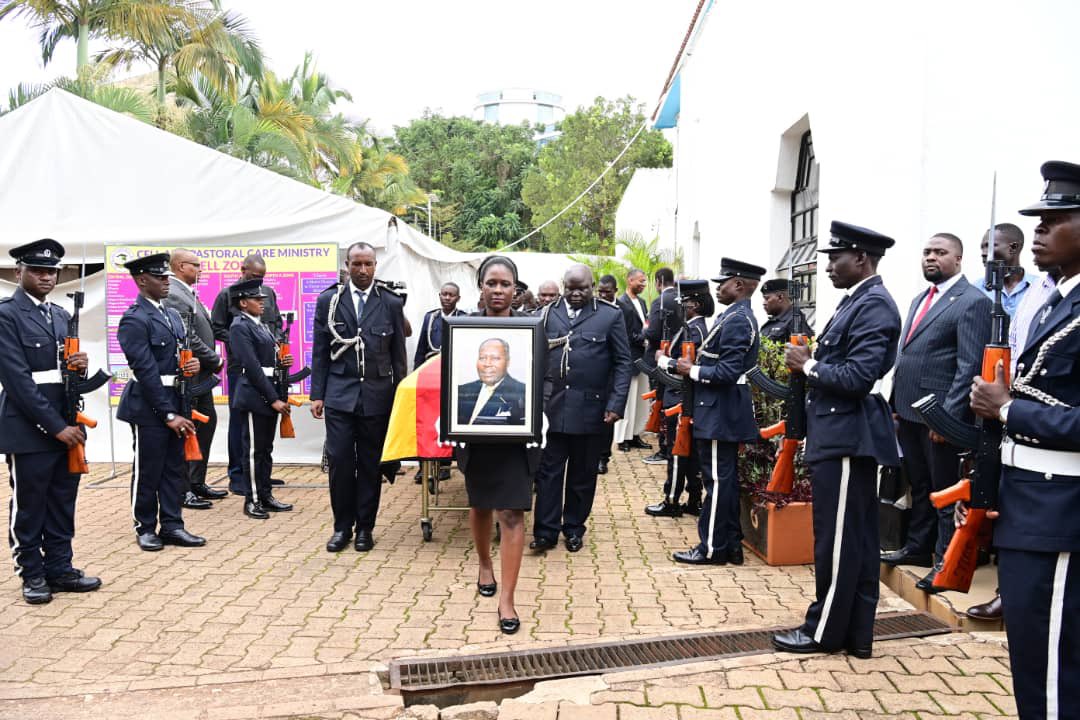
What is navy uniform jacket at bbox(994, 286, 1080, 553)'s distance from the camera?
266cm

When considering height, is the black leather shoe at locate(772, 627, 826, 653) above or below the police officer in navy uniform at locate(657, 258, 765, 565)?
below

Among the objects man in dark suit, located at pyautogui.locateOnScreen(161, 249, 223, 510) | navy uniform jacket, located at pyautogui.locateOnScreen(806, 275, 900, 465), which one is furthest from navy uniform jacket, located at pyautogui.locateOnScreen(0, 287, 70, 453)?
navy uniform jacket, located at pyautogui.locateOnScreen(806, 275, 900, 465)

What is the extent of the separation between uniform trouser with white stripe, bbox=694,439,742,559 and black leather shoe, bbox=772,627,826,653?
5.09ft

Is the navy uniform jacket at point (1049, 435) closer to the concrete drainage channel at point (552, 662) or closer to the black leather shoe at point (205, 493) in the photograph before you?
the concrete drainage channel at point (552, 662)

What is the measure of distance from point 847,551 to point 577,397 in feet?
8.30

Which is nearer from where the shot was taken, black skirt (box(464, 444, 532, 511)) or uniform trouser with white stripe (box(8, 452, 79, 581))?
black skirt (box(464, 444, 532, 511))

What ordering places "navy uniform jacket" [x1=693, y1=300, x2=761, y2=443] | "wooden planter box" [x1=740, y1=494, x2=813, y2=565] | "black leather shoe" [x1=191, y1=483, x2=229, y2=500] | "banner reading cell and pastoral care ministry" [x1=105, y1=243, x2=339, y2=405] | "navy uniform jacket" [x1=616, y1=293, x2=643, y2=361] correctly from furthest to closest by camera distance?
"navy uniform jacket" [x1=616, y1=293, x2=643, y2=361]
"banner reading cell and pastoral care ministry" [x1=105, y1=243, x2=339, y2=405]
"black leather shoe" [x1=191, y1=483, x2=229, y2=500]
"wooden planter box" [x1=740, y1=494, x2=813, y2=565]
"navy uniform jacket" [x1=693, y1=300, x2=761, y2=443]

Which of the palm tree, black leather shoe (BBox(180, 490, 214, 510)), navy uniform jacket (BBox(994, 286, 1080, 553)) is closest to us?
navy uniform jacket (BBox(994, 286, 1080, 553))

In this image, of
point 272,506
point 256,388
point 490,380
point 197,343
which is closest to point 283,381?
point 256,388

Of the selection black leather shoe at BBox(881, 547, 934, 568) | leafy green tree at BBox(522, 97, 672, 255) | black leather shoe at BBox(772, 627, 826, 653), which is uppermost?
leafy green tree at BBox(522, 97, 672, 255)

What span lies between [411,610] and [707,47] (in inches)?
476

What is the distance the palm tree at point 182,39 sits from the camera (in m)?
20.7

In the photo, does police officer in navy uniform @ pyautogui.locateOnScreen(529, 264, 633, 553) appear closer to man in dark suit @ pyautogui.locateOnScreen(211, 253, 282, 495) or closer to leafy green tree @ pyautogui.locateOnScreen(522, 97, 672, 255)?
man in dark suit @ pyautogui.locateOnScreen(211, 253, 282, 495)

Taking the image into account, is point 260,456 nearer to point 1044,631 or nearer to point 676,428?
point 676,428
